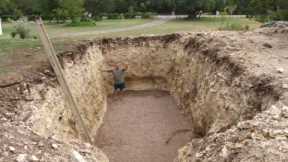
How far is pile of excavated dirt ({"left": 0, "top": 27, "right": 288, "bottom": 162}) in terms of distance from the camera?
6.70m

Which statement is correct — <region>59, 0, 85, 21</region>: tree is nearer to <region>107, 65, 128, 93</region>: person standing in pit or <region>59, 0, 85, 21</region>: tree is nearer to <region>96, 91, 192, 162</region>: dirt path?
<region>107, 65, 128, 93</region>: person standing in pit

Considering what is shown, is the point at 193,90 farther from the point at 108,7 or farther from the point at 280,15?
the point at 108,7

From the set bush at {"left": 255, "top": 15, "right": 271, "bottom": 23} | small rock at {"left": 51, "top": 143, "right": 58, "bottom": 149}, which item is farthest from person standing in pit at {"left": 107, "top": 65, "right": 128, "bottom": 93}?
bush at {"left": 255, "top": 15, "right": 271, "bottom": 23}

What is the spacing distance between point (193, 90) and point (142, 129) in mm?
2453

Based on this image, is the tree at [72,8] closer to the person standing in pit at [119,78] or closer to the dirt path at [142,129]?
the person standing in pit at [119,78]

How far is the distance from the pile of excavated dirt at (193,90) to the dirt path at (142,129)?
456 mm

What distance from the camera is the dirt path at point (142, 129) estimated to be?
38.3 feet

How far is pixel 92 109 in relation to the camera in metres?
13.8

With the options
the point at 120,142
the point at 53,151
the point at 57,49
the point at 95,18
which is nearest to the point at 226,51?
the point at 120,142

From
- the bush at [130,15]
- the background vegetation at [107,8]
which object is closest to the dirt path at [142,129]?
the background vegetation at [107,8]

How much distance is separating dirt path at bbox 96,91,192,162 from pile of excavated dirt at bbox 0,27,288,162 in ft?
1.50

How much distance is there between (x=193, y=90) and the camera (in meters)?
14.2

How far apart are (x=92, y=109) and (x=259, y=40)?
715 cm

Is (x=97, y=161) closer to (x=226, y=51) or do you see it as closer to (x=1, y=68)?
(x=1, y=68)
